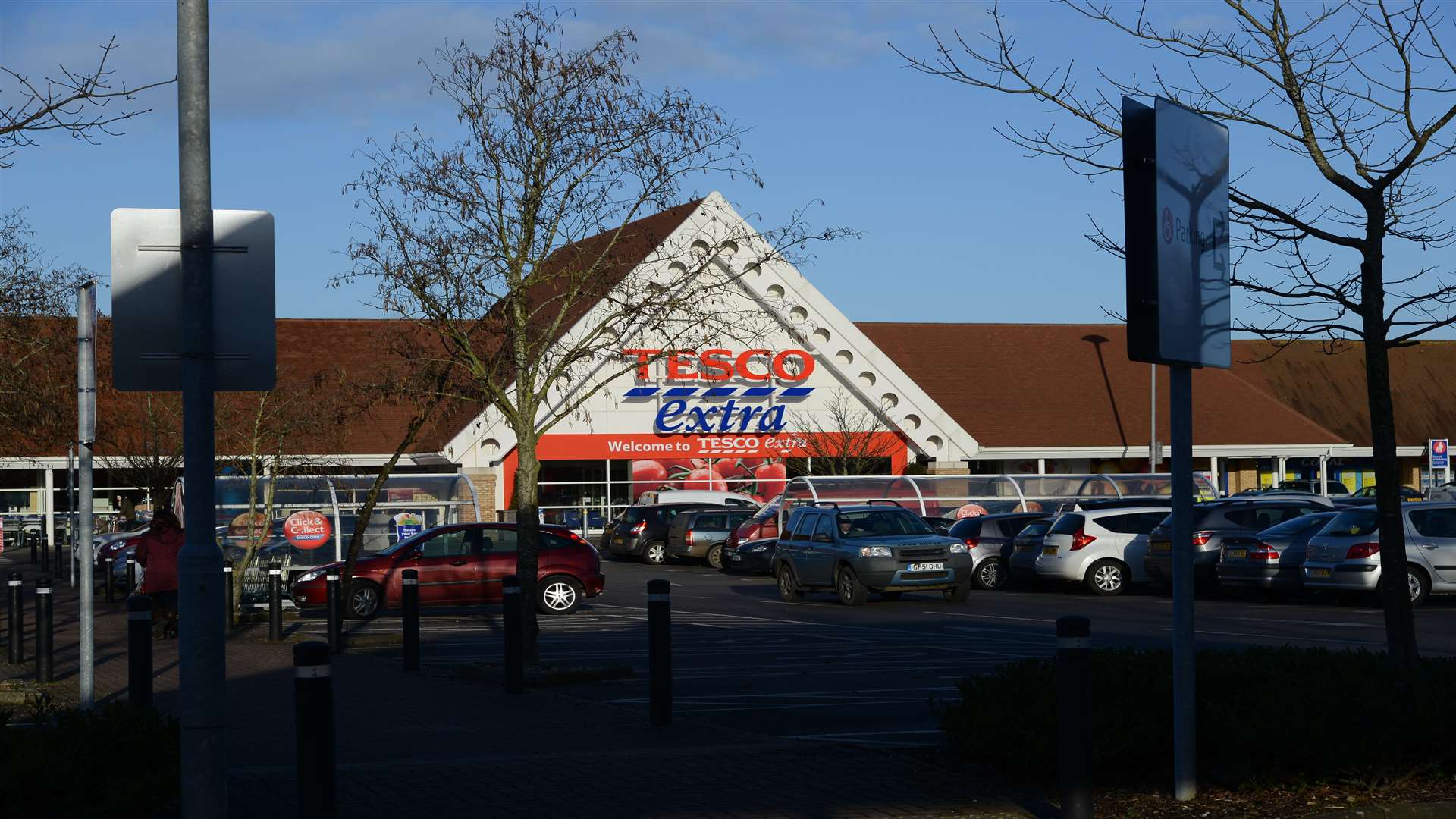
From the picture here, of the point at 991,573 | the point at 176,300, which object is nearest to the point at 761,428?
the point at 991,573

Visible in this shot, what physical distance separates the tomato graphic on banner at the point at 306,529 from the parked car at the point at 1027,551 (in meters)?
12.1

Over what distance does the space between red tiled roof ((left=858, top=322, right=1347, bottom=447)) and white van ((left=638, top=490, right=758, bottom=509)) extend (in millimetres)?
8816

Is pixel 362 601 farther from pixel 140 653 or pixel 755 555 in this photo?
pixel 140 653

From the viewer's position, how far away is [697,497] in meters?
43.4

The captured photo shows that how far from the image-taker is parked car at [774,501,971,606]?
79.8ft

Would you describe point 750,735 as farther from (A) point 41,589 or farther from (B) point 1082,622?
(A) point 41,589

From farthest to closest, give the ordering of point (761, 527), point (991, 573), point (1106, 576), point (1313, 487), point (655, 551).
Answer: point (1313, 487), point (655, 551), point (761, 527), point (991, 573), point (1106, 576)

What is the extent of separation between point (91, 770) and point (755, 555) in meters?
28.4

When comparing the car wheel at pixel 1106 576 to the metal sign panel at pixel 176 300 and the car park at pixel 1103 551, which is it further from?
the metal sign panel at pixel 176 300

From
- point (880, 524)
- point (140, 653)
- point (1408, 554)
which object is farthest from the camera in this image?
point (880, 524)

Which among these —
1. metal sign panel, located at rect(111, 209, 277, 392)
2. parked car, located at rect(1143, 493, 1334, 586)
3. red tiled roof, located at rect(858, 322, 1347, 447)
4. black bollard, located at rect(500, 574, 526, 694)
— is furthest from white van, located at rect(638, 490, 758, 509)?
metal sign panel, located at rect(111, 209, 277, 392)

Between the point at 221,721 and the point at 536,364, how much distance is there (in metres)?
9.19

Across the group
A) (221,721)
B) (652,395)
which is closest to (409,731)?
(221,721)

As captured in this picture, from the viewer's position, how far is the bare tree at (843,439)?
4559cm
